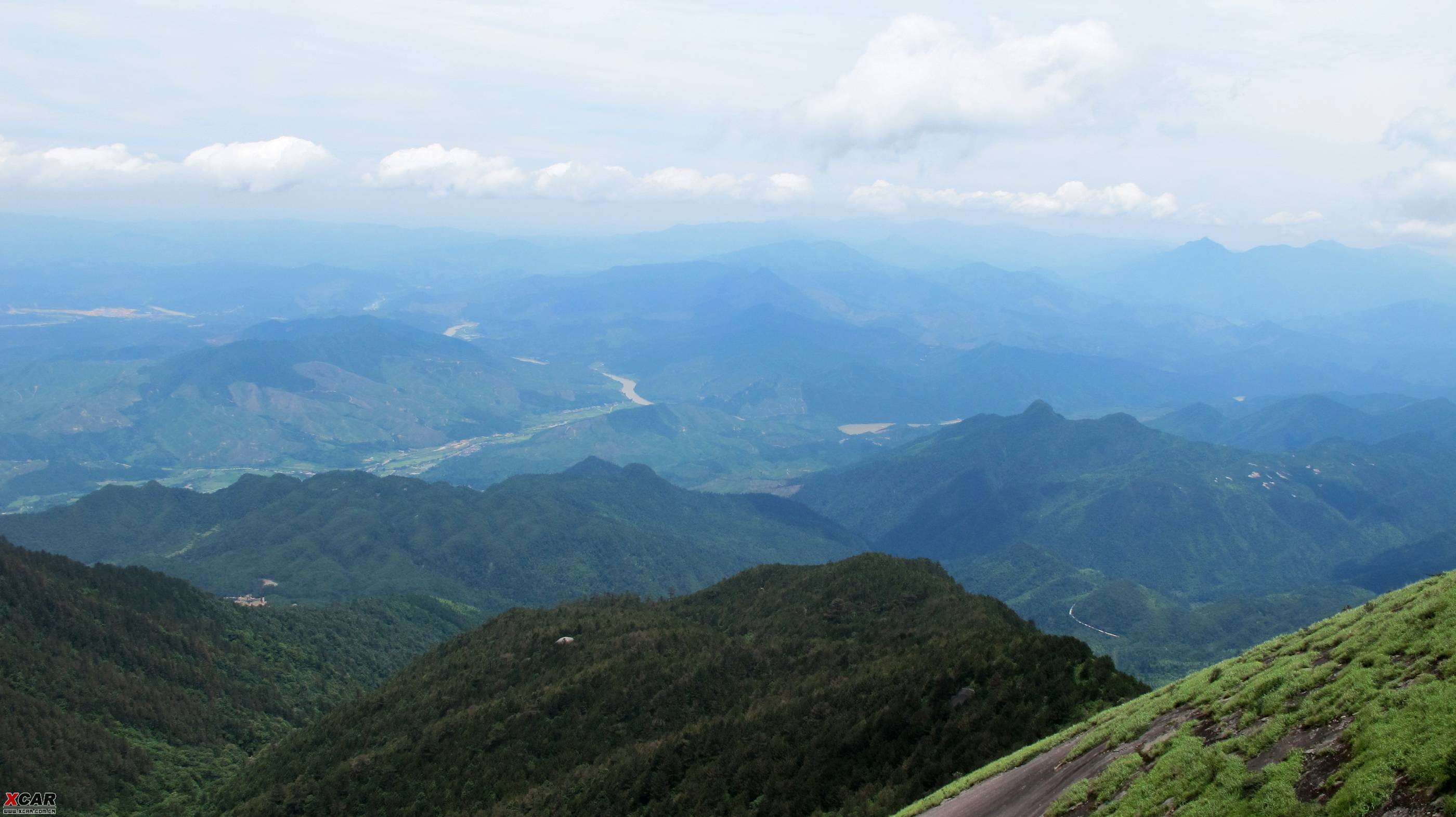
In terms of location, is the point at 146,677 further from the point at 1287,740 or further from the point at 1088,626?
the point at 1088,626

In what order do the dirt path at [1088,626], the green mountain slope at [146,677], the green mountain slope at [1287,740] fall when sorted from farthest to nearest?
the dirt path at [1088,626] < the green mountain slope at [146,677] < the green mountain slope at [1287,740]

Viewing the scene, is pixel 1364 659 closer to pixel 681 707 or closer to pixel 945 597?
pixel 681 707

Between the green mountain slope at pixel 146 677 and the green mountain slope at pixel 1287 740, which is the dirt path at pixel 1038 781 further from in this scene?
the green mountain slope at pixel 146 677

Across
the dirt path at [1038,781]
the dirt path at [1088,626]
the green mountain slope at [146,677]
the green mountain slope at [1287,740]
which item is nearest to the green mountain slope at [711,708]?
the dirt path at [1038,781]

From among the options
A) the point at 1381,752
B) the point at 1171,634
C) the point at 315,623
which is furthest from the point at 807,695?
the point at 1171,634

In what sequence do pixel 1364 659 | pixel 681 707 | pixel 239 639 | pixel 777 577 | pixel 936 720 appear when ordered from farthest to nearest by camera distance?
pixel 239 639, pixel 777 577, pixel 681 707, pixel 936 720, pixel 1364 659

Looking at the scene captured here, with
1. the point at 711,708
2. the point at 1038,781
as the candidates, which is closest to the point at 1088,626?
the point at 711,708
